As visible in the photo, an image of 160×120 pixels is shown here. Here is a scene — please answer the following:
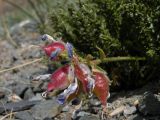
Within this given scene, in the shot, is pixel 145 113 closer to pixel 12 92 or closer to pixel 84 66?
pixel 84 66

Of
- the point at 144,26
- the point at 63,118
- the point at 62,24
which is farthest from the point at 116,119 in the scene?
the point at 62,24

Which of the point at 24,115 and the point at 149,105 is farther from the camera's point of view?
the point at 24,115

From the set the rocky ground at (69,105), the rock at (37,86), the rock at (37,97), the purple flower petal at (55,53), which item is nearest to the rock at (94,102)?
the rocky ground at (69,105)

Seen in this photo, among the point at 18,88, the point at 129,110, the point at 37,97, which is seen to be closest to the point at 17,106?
the point at 37,97

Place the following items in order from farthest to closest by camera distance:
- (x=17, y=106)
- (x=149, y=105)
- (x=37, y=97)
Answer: (x=37, y=97), (x=17, y=106), (x=149, y=105)

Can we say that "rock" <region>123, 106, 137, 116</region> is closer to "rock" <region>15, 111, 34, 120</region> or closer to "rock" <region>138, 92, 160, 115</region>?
"rock" <region>138, 92, 160, 115</region>

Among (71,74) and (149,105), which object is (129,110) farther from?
(71,74)

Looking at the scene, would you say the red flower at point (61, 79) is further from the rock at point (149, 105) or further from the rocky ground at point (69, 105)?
the rock at point (149, 105)
